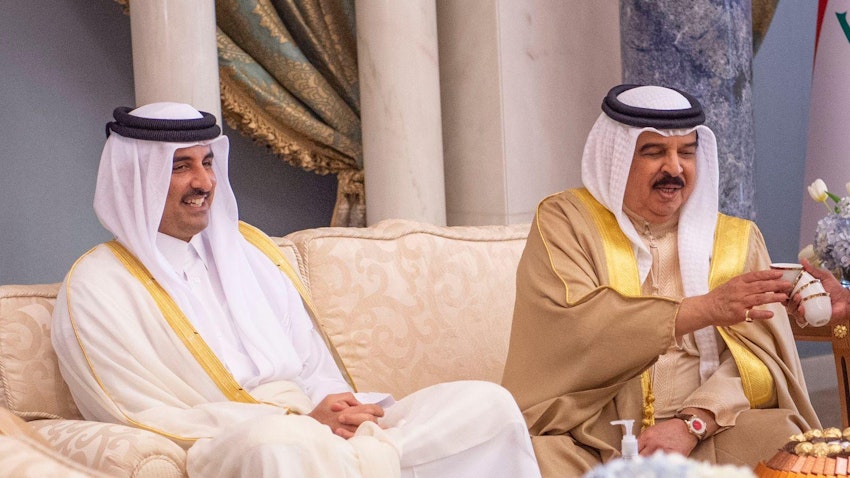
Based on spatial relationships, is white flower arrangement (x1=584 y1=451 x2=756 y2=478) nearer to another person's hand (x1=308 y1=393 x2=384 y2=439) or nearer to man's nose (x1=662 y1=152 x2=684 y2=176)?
another person's hand (x1=308 y1=393 x2=384 y2=439)

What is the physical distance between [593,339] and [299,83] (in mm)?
2267

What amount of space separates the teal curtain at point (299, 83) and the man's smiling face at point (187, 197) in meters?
1.58

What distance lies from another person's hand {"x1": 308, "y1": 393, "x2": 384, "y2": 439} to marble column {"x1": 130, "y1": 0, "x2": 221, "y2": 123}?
1715 mm

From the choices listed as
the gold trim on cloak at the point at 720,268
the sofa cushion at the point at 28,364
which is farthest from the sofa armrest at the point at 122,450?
the gold trim on cloak at the point at 720,268

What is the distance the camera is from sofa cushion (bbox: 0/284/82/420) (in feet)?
10.4

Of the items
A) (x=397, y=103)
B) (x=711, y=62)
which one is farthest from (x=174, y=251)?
(x=711, y=62)

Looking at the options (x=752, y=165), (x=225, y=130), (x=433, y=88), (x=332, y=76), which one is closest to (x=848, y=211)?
(x=752, y=165)

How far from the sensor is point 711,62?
5.16 metres

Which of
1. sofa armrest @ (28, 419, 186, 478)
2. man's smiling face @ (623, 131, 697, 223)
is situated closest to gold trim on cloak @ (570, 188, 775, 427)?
man's smiling face @ (623, 131, 697, 223)

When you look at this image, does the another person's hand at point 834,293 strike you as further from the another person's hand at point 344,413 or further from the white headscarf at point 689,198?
the another person's hand at point 344,413

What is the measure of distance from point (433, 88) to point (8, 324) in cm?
241

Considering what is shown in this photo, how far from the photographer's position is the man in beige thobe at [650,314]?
333 cm

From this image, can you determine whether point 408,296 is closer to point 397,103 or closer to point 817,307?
point 397,103

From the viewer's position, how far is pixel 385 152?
5.04 meters
